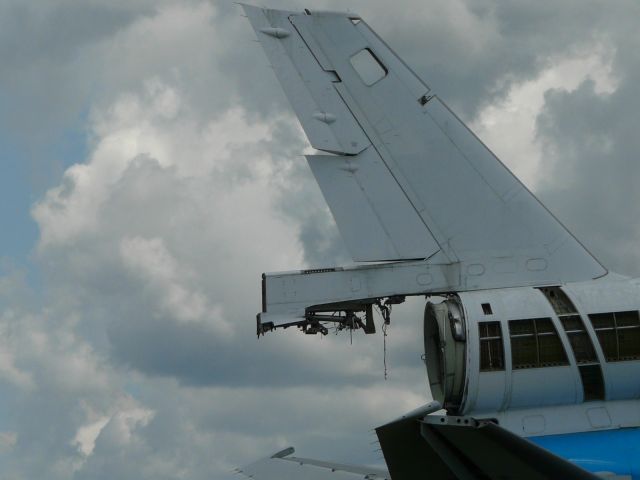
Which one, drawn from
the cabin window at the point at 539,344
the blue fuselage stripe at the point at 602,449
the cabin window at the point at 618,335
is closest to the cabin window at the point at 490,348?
the cabin window at the point at 539,344

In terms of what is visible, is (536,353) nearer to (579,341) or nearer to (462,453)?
(579,341)

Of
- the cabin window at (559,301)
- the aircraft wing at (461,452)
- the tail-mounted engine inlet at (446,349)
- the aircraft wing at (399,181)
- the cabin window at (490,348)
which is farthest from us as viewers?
the aircraft wing at (399,181)

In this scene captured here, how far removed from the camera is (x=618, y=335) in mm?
15828

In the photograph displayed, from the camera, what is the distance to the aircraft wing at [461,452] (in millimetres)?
9719

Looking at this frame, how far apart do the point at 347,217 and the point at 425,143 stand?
2005 millimetres

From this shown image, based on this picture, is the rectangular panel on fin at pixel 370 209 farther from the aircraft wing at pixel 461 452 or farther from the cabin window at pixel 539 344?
the aircraft wing at pixel 461 452

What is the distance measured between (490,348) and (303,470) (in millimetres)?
5582

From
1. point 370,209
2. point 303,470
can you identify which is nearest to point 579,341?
point 370,209

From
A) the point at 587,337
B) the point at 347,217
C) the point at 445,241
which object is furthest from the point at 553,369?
the point at 347,217

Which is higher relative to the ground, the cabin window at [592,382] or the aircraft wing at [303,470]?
the cabin window at [592,382]

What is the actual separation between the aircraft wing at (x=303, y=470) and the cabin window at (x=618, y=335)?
4705 millimetres

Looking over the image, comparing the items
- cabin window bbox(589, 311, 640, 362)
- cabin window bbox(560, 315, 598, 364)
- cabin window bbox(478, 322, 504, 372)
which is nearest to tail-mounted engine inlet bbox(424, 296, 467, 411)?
cabin window bbox(478, 322, 504, 372)

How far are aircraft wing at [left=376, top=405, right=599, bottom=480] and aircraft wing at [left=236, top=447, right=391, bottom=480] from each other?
6.40 meters

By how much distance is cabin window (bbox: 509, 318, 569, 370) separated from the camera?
15679mm
